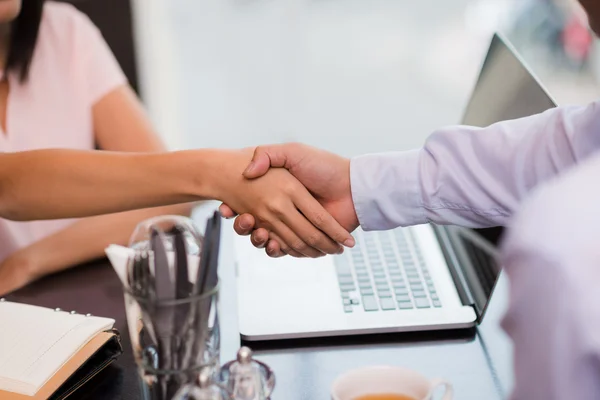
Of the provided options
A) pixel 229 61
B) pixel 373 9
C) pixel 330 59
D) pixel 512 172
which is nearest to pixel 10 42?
pixel 512 172

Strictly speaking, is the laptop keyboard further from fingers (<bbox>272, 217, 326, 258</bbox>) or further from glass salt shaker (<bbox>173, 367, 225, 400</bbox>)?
glass salt shaker (<bbox>173, 367, 225, 400</bbox>)

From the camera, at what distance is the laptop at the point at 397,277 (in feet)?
3.32

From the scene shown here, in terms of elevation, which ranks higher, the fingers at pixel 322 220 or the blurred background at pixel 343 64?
the fingers at pixel 322 220

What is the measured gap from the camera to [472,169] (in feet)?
3.67

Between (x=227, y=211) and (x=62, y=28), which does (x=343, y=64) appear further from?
(x=227, y=211)

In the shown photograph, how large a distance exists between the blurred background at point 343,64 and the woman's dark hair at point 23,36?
159cm

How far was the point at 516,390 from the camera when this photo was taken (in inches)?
21.0

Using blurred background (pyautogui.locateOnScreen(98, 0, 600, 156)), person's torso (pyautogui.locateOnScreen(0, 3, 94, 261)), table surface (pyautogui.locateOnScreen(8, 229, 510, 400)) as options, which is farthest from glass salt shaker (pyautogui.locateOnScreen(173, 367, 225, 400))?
blurred background (pyautogui.locateOnScreen(98, 0, 600, 156))

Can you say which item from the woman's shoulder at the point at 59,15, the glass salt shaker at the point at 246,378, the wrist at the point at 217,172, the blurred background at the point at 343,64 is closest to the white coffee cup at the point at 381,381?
the glass salt shaker at the point at 246,378

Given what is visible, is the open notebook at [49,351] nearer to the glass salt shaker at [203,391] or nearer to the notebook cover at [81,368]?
the notebook cover at [81,368]

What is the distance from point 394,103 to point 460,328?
2.80m

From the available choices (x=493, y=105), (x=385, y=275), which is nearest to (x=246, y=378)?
(x=385, y=275)

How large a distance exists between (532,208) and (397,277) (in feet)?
2.13

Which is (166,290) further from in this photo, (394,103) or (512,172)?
(394,103)
